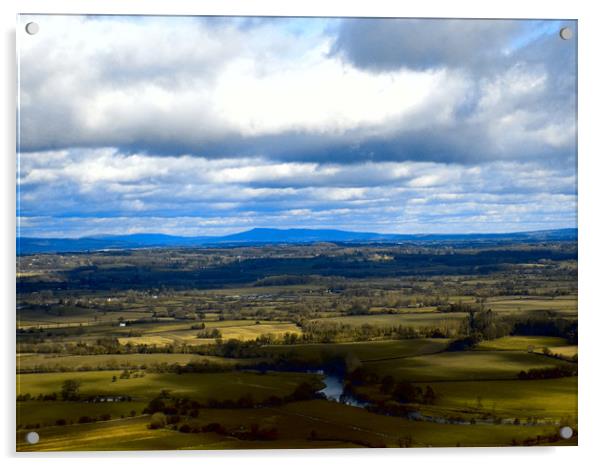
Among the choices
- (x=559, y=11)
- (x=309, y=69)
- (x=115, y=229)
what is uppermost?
(x=559, y=11)

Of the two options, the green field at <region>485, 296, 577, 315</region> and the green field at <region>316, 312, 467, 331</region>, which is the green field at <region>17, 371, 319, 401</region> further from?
the green field at <region>485, 296, 577, 315</region>

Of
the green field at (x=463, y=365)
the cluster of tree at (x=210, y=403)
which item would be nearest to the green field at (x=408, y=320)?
the green field at (x=463, y=365)

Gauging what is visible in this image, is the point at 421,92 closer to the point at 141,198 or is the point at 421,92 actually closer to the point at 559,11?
the point at 559,11

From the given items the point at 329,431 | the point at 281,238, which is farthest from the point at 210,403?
the point at 281,238

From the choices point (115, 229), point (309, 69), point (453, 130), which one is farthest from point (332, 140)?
point (115, 229)
